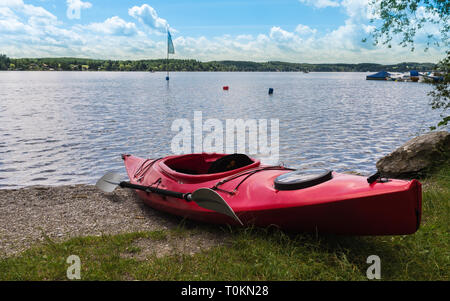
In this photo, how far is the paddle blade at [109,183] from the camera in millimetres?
6927

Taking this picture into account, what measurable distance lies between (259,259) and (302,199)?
0.83 m

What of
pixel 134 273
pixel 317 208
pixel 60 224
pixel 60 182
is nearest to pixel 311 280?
pixel 317 208

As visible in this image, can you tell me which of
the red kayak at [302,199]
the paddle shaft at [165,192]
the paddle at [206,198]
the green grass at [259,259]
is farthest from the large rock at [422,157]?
the paddle shaft at [165,192]

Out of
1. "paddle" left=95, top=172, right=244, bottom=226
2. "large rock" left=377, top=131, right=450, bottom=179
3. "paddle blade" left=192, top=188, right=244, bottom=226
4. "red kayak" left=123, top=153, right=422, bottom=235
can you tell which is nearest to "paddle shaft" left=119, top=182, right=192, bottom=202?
"paddle" left=95, top=172, right=244, bottom=226

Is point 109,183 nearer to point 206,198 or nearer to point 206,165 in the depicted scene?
point 206,165

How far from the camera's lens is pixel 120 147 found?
12508mm

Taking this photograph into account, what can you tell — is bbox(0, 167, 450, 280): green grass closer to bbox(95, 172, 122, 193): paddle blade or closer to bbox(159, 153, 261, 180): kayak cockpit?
bbox(159, 153, 261, 180): kayak cockpit

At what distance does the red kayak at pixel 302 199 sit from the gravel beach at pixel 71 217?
449mm

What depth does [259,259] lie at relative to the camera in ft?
12.6

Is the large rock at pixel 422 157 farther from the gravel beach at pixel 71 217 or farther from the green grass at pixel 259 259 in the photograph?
the gravel beach at pixel 71 217

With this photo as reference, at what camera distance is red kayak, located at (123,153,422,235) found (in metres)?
3.49

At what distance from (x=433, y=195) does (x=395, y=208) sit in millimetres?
2606

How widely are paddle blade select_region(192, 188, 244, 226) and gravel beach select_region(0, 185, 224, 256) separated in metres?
0.43

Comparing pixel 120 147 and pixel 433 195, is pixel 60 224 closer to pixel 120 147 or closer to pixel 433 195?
pixel 433 195
